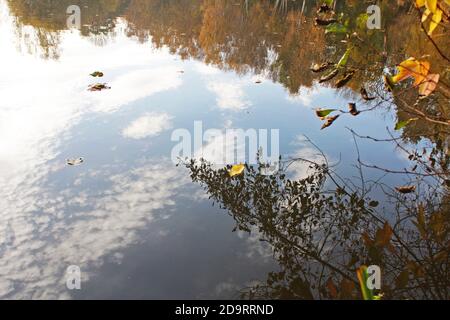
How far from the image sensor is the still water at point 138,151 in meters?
2.79

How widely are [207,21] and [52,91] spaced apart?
439 inches

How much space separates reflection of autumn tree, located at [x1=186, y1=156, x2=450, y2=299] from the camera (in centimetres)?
264

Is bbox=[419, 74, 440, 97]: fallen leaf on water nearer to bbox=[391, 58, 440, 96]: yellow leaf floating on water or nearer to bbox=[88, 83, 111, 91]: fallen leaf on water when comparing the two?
bbox=[391, 58, 440, 96]: yellow leaf floating on water

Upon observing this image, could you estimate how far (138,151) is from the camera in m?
4.63

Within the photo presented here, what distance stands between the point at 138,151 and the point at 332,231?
2.67 meters

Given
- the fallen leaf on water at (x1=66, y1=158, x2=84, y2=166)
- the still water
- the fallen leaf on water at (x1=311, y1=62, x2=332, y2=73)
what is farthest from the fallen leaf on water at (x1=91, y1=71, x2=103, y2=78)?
the fallen leaf on water at (x1=311, y1=62, x2=332, y2=73)

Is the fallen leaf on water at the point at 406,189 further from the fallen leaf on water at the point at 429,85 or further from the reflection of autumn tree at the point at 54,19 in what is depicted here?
the reflection of autumn tree at the point at 54,19

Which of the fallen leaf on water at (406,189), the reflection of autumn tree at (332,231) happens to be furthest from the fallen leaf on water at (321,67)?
the fallen leaf on water at (406,189)

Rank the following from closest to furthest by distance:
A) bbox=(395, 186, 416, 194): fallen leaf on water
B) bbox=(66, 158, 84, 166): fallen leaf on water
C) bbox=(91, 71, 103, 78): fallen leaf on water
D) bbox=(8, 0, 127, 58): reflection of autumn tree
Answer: bbox=(395, 186, 416, 194): fallen leaf on water, bbox=(66, 158, 84, 166): fallen leaf on water, bbox=(91, 71, 103, 78): fallen leaf on water, bbox=(8, 0, 127, 58): reflection of autumn tree

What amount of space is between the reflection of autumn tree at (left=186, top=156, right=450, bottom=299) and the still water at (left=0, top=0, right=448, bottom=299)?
0.15 metres

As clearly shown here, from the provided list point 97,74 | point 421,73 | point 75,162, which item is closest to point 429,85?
point 421,73

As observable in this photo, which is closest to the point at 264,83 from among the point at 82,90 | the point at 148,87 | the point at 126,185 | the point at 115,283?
the point at 148,87

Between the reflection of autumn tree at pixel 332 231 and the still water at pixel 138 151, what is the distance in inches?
6.0
